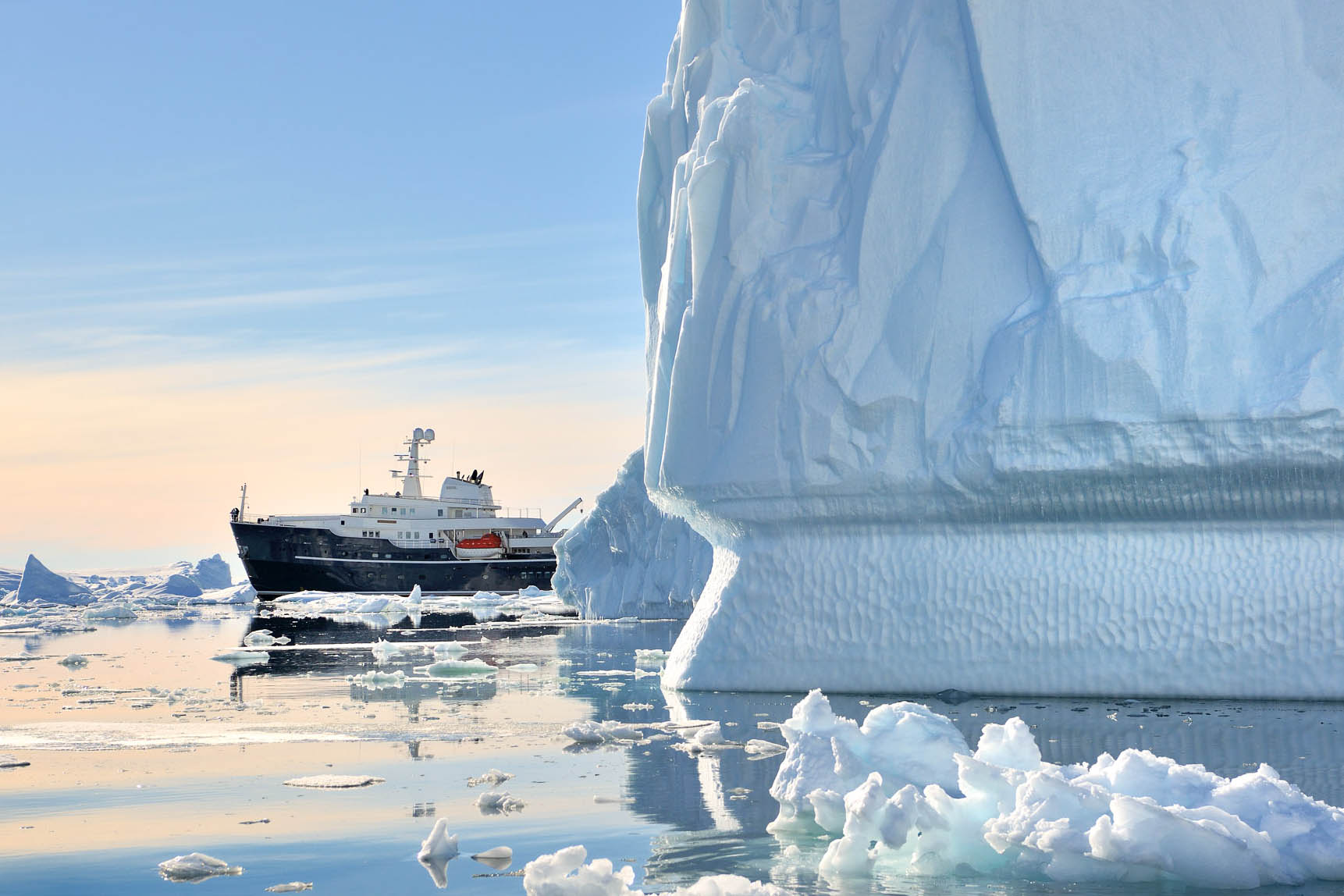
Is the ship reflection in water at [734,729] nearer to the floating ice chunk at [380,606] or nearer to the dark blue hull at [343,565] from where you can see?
the floating ice chunk at [380,606]

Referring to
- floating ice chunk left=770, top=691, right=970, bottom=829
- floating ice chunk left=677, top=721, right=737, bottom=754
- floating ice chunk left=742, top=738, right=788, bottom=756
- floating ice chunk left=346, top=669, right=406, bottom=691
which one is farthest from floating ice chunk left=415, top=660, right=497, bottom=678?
floating ice chunk left=770, top=691, right=970, bottom=829

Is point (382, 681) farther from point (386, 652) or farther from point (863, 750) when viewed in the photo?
point (863, 750)

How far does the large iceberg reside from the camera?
10.3m

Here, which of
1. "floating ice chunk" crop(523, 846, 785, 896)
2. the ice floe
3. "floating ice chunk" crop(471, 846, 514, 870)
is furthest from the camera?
the ice floe

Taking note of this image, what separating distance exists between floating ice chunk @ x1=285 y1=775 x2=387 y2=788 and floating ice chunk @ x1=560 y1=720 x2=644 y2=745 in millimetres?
1728

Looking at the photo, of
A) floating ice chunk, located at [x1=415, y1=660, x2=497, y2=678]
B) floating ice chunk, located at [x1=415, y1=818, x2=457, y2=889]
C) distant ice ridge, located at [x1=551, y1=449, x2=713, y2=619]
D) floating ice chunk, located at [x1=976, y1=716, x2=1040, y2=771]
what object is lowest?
floating ice chunk, located at [x1=415, y1=818, x2=457, y2=889]

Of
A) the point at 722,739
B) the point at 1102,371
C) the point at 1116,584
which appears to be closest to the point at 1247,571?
the point at 1116,584

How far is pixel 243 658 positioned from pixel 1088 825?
47.8ft

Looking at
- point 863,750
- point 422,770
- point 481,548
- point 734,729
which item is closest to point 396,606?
point 481,548

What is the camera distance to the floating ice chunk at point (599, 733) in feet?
29.3

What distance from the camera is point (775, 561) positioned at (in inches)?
457

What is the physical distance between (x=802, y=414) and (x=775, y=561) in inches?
51.9

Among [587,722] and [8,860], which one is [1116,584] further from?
[8,860]

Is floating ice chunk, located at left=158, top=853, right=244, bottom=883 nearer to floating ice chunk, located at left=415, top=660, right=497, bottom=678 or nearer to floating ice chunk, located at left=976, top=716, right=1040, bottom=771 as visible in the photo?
floating ice chunk, located at left=976, top=716, right=1040, bottom=771
